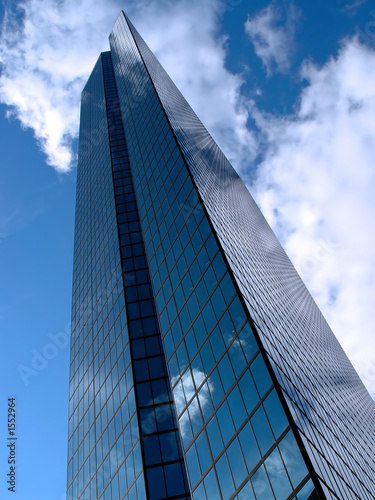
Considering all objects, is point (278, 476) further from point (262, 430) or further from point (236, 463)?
point (236, 463)

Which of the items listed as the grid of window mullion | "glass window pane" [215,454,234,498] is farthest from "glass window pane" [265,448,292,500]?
the grid of window mullion

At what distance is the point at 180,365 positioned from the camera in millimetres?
34156

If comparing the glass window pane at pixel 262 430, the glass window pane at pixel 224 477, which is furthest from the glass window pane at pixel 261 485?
the glass window pane at pixel 224 477

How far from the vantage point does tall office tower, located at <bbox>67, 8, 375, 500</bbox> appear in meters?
24.3

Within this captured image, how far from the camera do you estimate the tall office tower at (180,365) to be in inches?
957

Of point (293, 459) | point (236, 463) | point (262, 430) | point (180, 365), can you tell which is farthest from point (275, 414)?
point (180, 365)

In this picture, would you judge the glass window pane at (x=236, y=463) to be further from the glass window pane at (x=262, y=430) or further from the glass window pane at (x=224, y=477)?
the glass window pane at (x=262, y=430)

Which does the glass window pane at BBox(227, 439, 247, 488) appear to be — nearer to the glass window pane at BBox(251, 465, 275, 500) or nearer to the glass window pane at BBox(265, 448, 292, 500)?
the glass window pane at BBox(251, 465, 275, 500)

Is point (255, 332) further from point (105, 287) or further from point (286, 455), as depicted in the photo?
point (105, 287)

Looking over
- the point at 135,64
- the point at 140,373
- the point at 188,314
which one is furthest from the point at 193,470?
the point at 135,64

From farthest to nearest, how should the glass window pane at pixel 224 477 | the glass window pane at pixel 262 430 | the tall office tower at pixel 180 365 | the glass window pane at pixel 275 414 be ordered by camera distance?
1. the glass window pane at pixel 224 477
2. the tall office tower at pixel 180 365
3. the glass window pane at pixel 262 430
4. the glass window pane at pixel 275 414

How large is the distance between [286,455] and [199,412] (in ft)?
29.0

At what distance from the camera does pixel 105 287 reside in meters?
58.3

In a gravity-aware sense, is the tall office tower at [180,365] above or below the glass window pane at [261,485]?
above
